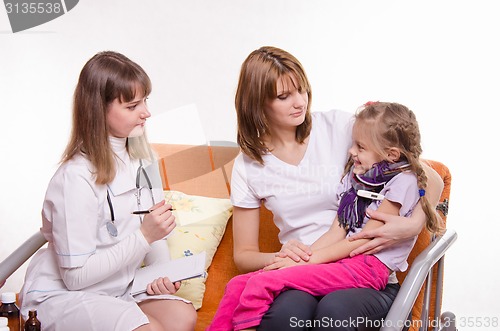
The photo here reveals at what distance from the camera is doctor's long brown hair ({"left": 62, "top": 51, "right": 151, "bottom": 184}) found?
6.41 feet

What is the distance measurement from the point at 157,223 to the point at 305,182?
0.44m

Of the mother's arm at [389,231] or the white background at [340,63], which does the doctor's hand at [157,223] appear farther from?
the white background at [340,63]

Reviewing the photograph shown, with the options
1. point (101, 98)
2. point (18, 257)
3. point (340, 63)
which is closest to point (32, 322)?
point (18, 257)

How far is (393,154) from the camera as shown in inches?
76.5

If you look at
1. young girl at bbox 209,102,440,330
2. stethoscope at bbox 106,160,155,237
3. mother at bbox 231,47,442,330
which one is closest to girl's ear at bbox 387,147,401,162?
young girl at bbox 209,102,440,330

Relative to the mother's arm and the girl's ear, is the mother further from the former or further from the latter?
the girl's ear

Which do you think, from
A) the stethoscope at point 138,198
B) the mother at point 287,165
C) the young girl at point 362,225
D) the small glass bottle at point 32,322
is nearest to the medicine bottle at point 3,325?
the small glass bottle at point 32,322

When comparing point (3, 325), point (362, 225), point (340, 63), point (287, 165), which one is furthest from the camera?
point (340, 63)

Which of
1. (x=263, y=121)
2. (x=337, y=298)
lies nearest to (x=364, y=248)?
(x=337, y=298)

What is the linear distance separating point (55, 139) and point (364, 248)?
2012 mm

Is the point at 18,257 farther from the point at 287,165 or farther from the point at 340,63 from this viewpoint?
the point at 340,63

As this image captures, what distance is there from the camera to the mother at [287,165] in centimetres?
199

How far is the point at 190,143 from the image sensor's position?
8.04 feet

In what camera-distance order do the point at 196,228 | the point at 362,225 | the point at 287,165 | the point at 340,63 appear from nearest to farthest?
the point at 362,225 → the point at 287,165 → the point at 196,228 → the point at 340,63
